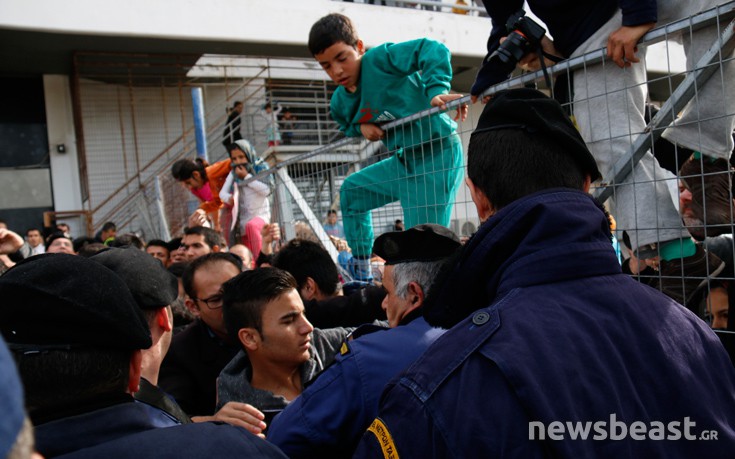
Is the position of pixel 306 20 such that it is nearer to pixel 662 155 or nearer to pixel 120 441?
pixel 662 155

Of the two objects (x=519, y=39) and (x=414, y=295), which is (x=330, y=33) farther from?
(x=414, y=295)

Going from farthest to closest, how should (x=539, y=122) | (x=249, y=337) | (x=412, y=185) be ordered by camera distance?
(x=412, y=185), (x=249, y=337), (x=539, y=122)

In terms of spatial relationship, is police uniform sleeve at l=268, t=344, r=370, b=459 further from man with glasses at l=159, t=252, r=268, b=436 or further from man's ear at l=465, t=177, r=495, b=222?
man with glasses at l=159, t=252, r=268, b=436

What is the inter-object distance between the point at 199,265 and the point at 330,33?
1.57 metres

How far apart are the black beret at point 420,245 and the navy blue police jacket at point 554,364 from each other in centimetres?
105

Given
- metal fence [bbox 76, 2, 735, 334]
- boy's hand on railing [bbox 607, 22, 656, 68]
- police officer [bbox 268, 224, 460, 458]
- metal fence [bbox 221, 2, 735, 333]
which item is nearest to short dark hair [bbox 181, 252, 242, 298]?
metal fence [bbox 76, 2, 735, 334]

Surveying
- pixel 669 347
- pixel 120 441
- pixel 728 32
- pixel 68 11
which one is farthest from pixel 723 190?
pixel 68 11

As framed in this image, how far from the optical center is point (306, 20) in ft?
44.2

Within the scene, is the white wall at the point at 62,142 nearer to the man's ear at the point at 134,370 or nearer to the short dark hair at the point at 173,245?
the short dark hair at the point at 173,245

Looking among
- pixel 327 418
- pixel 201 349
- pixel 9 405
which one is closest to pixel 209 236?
pixel 201 349

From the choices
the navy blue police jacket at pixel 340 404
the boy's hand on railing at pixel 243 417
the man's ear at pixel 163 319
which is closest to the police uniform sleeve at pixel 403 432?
the navy blue police jacket at pixel 340 404

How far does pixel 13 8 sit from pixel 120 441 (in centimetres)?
1229

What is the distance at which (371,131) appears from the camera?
354 centimetres

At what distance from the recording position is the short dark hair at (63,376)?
1211mm
